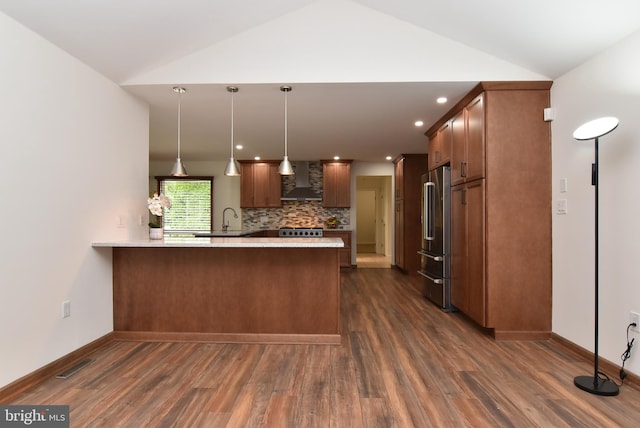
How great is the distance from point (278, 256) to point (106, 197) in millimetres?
1613

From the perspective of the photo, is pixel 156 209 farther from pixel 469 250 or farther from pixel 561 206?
pixel 561 206

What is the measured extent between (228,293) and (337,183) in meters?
4.59

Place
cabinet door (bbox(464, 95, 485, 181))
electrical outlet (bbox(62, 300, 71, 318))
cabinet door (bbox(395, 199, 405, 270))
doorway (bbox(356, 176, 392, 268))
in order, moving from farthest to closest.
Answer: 1. doorway (bbox(356, 176, 392, 268))
2. cabinet door (bbox(395, 199, 405, 270))
3. cabinet door (bbox(464, 95, 485, 181))
4. electrical outlet (bbox(62, 300, 71, 318))

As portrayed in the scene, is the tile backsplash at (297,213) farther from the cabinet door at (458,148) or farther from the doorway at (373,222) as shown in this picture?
the cabinet door at (458,148)

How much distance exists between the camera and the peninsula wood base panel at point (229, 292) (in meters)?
3.25

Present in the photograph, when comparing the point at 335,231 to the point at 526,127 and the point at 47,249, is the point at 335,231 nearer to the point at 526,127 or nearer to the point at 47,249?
the point at 526,127

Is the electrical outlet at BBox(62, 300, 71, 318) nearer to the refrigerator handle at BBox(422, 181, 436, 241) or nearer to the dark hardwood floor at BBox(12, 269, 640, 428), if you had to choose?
the dark hardwood floor at BBox(12, 269, 640, 428)

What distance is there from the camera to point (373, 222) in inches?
500

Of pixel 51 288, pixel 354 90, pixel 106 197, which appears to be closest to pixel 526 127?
pixel 354 90

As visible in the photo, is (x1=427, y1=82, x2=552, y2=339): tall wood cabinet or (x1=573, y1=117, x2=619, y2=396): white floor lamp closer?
(x1=573, y1=117, x2=619, y2=396): white floor lamp

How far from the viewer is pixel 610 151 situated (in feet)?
8.59

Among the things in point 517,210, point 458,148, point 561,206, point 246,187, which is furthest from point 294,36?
point 246,187

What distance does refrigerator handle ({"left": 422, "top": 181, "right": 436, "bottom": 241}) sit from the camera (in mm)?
4645

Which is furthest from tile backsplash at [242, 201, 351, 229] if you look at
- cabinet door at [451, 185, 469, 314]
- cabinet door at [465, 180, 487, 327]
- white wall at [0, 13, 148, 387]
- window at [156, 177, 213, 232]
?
white wall at [0, 13, 148, 387]
